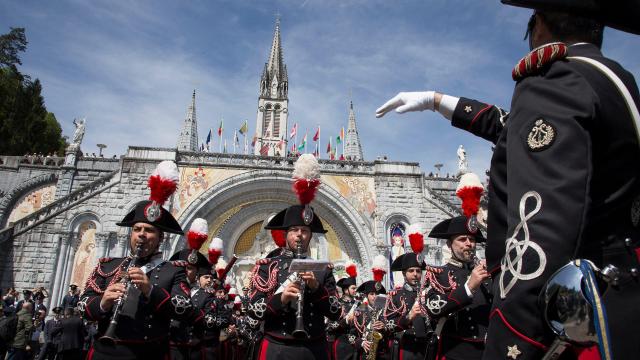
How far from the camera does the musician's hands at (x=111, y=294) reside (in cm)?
434

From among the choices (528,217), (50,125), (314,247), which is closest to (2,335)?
(528,217)

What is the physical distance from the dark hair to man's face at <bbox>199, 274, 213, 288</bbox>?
9.05 meters

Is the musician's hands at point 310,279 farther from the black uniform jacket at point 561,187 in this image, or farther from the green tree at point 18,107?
the green tree at point 18,107

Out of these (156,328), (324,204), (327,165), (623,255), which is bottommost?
(156,328)

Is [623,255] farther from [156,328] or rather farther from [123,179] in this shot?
[123,179]

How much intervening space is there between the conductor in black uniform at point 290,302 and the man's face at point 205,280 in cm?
449

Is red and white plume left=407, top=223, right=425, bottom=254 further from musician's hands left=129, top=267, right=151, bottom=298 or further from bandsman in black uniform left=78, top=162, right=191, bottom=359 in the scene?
musician's hands left=129, top=267, right=151, bottom=298

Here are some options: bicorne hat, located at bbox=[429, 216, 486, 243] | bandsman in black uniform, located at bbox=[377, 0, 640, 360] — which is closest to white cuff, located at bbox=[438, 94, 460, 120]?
bandsman in black uniform, located at bbox=[377, 0, 640, 360]

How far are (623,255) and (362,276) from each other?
25.4 meters

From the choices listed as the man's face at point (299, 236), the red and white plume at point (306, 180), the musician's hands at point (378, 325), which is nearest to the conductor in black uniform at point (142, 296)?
the man's face at point (299, 236)

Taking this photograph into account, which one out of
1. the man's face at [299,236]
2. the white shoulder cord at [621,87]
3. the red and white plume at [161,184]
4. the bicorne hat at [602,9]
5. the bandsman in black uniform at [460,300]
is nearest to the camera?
the white shoulder cord at [621,87]

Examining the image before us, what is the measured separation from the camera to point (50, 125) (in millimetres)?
46281

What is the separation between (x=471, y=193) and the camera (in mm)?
5543

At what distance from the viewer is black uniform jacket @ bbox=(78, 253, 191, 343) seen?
4.75 meters
